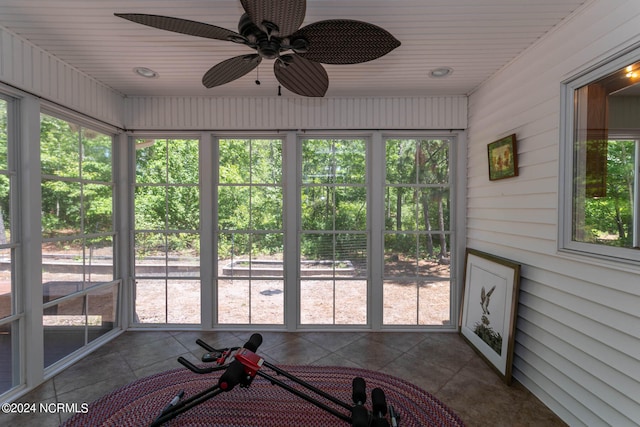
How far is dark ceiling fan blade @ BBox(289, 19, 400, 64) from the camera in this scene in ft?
3.94

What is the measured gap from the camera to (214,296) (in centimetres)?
306

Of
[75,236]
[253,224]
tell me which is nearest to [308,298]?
[253,224]

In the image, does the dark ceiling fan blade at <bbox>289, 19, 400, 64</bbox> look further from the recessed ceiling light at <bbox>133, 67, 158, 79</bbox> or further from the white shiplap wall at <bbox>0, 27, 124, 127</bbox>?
the white shiplap wall at <bbox>0, 27, 124, 127</bbox>

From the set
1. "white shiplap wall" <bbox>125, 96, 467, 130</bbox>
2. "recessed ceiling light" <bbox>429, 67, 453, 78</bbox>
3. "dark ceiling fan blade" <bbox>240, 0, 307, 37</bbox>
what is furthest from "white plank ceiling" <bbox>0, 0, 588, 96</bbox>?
"dark ceiling fan blade" <bbox>240, 0, 307, 37</bbox>

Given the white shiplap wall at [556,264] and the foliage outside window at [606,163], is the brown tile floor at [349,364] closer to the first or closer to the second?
the white shiplap wall at [556,264]

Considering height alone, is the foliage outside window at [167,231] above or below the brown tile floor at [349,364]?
above

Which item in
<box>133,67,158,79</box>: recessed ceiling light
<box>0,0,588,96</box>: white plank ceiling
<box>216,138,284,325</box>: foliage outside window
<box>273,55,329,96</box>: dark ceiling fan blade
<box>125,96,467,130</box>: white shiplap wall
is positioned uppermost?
<box>0,0,588,96</box>: white plank ceiling

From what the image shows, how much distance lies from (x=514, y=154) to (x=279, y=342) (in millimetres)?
2826

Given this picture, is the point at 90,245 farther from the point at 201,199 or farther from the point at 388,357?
the point at 388,357

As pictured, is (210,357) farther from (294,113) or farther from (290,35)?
(294,113)

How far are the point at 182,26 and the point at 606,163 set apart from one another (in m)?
2.53

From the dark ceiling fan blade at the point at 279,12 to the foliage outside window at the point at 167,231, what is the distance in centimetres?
222

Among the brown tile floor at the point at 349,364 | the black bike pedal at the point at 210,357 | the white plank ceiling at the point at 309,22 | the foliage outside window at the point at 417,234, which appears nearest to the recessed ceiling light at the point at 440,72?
the white plank ceiling at the point at 309,22

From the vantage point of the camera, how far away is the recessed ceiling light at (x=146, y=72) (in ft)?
7.74
